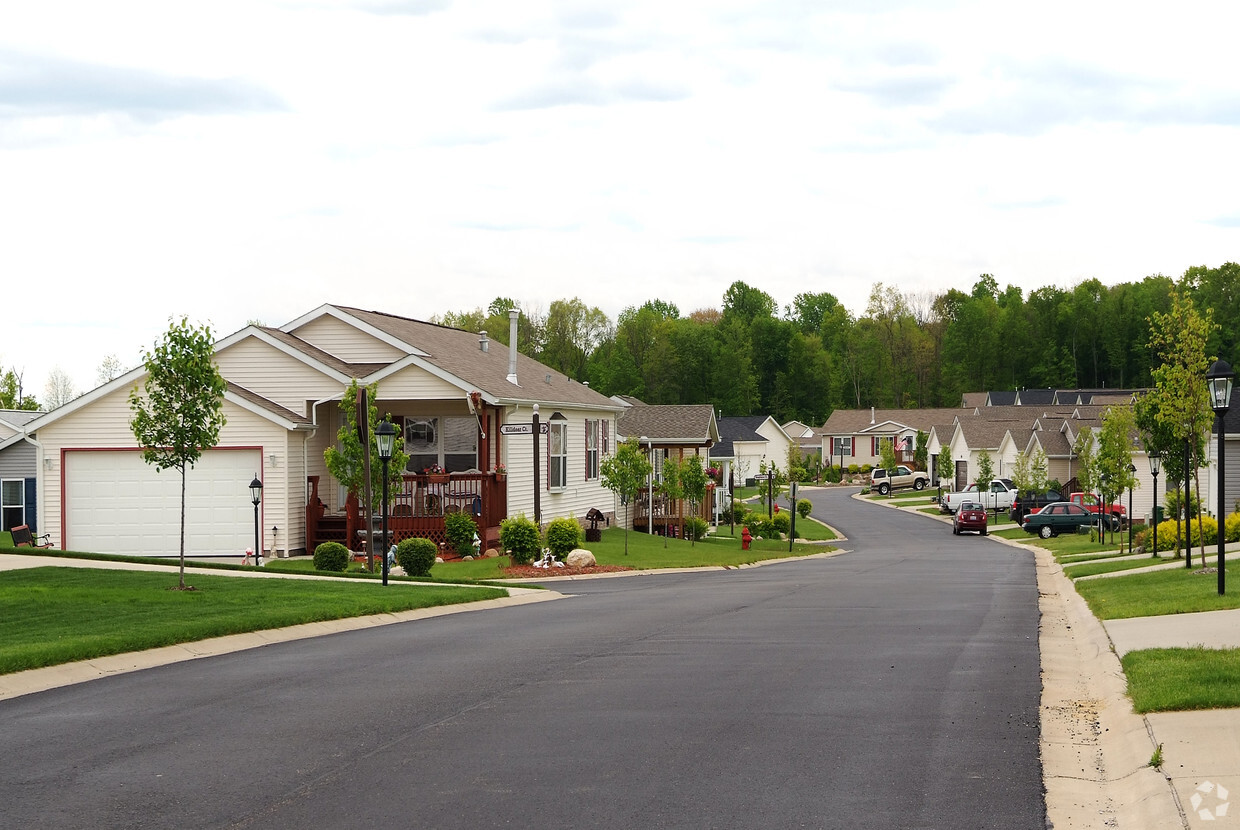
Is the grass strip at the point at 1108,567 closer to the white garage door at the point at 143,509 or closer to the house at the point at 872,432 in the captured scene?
the white garage door at the point at 143,509

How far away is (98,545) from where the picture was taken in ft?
101

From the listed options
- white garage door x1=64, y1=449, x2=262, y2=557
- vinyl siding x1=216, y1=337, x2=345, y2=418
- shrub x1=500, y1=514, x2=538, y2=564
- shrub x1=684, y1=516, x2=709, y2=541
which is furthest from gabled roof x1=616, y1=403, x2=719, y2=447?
white garage door x1=64, y1=449, x2=262, y2=557

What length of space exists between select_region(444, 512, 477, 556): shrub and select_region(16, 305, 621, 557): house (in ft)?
1.56

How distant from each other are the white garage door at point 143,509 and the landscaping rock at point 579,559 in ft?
26.1

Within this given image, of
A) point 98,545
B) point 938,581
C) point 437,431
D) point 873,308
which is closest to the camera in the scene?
point 938,581

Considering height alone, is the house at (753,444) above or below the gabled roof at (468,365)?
below

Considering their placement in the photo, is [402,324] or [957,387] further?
[957,387]

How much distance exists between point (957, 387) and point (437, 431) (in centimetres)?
10942

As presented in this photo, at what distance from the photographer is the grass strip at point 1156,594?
55.7 feet

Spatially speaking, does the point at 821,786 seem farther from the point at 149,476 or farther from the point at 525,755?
the point at 149,476

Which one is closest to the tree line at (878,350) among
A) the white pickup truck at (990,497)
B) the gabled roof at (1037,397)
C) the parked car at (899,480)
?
the gabled roof at (1037,397)

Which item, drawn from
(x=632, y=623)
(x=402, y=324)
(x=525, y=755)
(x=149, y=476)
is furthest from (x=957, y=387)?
(x=525, y=755)

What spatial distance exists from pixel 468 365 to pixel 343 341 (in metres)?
3.63

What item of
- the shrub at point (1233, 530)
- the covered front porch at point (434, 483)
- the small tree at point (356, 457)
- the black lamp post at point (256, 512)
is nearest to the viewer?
the small tree at point (356, 457)
